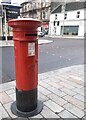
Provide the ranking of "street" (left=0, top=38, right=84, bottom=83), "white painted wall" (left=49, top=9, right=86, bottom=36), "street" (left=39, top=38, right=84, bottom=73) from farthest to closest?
"white painted wall" (left=49, top=9, right=86, bottom=36), "street" (left=39, top=38, right=84, bottom=73), "street" (left=0, top=38, right=84, bottom=83)

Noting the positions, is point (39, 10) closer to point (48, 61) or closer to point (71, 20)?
point (71, 20)

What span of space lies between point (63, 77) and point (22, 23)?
113 inches

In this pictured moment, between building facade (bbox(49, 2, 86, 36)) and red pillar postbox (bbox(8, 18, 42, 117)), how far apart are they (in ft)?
105

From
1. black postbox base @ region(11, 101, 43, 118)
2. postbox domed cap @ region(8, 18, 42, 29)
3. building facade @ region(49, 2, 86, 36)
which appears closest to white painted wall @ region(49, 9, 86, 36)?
building facade @ region(49, 2, 86, 36)

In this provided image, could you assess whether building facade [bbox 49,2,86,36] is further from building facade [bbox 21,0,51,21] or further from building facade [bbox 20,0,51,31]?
building facade [bbox 21,0,51,21]

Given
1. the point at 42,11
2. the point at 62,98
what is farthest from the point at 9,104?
the point at 42,11

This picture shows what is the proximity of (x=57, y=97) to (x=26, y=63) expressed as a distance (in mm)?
1322

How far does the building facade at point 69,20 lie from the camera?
33219 millimetres

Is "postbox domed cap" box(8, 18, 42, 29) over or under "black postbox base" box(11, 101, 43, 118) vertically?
over

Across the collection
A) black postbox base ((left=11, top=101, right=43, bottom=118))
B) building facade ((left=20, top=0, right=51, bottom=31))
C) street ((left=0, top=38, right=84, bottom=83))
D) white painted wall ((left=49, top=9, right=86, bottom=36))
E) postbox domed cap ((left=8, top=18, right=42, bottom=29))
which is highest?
building facade ((left=20, top=0, right=51, bottom=31))

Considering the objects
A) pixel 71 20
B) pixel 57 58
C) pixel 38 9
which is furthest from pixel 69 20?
pixel 57 58

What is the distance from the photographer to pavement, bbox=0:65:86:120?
283cm

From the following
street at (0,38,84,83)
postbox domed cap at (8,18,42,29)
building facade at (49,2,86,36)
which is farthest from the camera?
building facade at (49,2,86,36)

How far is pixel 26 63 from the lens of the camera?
2643mm
